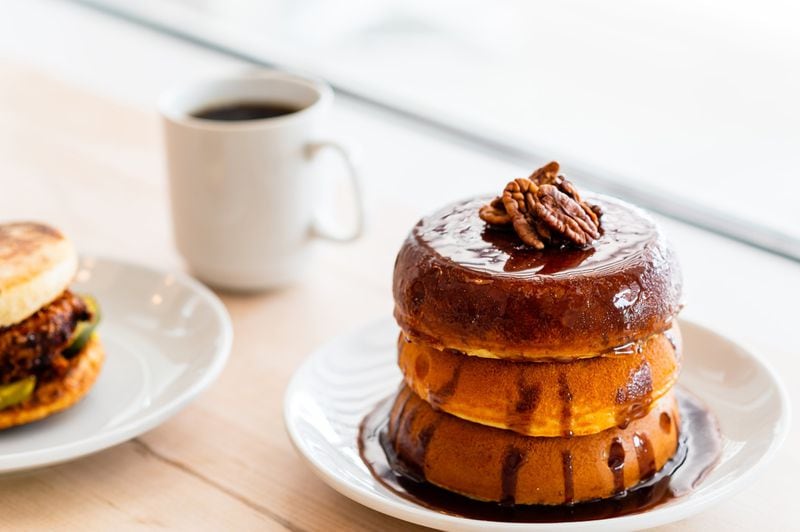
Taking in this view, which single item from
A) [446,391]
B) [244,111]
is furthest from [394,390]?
[244,111]

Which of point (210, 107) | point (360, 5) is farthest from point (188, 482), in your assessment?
point (360, 5)

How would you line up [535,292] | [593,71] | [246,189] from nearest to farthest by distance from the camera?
[535,292], [246,189], [593,71]

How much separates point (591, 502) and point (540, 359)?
15 cm

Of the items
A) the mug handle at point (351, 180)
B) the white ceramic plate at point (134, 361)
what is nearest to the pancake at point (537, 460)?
the white ceramic plate at point (134, 361)

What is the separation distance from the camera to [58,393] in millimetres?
1146

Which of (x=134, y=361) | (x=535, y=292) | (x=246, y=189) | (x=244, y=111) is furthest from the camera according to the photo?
(x=244, y=111)

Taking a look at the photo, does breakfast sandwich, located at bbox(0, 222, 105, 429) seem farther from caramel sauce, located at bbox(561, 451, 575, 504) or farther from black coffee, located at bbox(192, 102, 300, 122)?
caramel sauce, located at bbox(561, 451, 575, 504)

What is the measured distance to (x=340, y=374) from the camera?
117cm

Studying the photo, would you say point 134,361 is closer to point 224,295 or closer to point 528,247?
point 224,295

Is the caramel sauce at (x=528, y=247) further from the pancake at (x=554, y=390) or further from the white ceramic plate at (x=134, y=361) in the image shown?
the white ceramic plate at (x=134, y=361)

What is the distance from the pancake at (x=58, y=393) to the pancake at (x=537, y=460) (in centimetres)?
41

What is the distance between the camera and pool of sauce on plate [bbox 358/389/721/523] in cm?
93

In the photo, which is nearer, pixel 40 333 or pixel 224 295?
pixel 40 333

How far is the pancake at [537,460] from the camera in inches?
37.1
